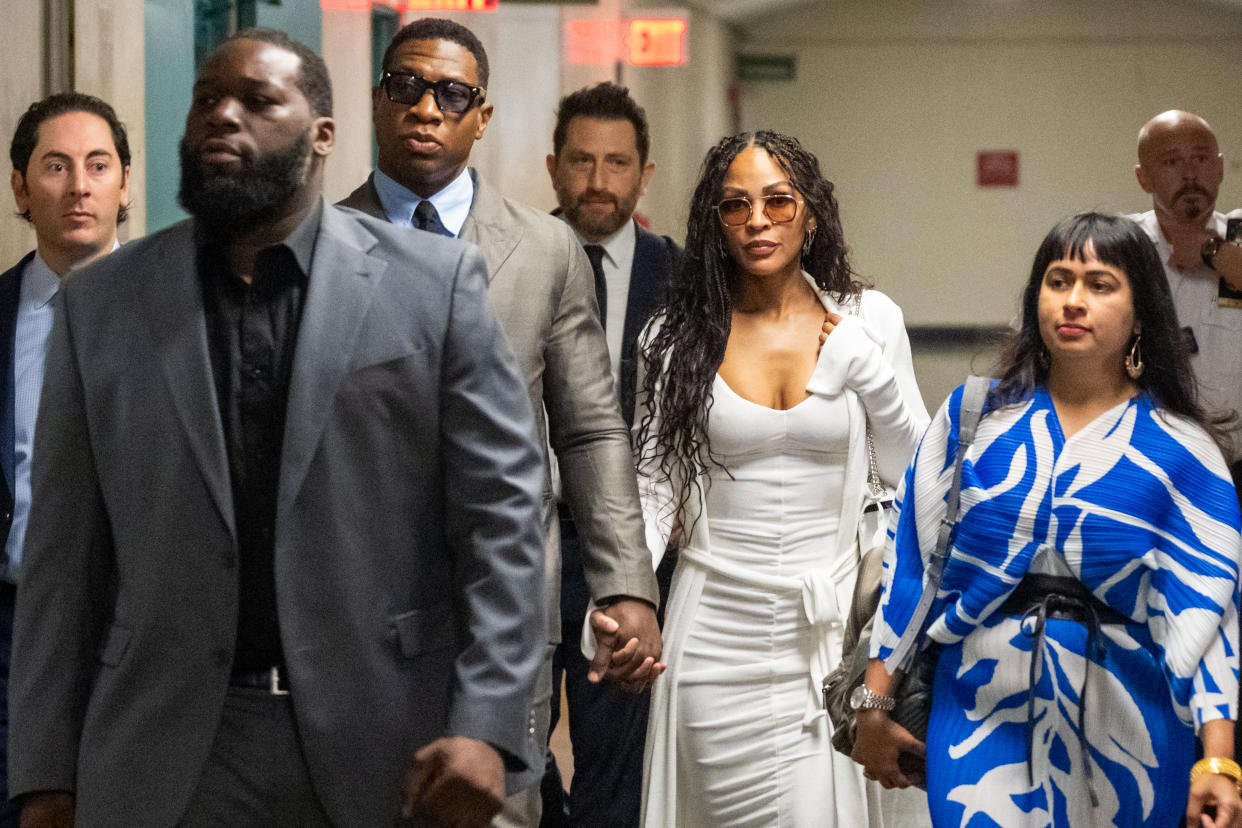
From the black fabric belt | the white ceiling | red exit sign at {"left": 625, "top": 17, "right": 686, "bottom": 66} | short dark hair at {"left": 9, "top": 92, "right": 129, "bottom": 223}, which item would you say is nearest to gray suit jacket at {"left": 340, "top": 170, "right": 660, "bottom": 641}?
the black fabric belt

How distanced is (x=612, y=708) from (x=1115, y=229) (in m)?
2.28

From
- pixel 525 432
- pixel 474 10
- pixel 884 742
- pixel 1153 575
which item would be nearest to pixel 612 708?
pixel 884 742

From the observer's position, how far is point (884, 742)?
11.6ft

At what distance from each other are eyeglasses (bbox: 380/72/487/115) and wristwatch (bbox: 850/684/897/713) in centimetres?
157

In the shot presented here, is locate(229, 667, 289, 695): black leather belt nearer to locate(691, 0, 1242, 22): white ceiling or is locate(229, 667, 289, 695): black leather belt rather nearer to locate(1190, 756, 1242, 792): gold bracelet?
locate(1190, 756, 1242, 792): gold bracelet

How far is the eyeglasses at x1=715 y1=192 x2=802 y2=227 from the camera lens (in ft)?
14.4

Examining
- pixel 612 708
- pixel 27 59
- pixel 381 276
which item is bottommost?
pixel 612 708

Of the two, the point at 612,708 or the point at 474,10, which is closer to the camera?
the point at 612,708

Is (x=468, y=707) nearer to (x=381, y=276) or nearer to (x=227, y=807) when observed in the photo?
(x=227, y=807)

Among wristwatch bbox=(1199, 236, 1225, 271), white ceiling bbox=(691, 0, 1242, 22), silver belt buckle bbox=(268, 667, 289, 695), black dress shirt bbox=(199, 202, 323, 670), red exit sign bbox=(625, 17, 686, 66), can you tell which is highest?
white ceiling bbox=(691, 0, 1242, 22)

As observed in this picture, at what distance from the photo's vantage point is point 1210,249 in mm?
5676

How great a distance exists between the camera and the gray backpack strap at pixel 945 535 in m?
3.43

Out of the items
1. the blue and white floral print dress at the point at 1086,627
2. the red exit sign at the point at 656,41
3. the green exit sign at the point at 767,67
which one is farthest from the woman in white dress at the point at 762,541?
the green exit sign at the point at 767,67

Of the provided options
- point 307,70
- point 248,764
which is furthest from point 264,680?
point 307,70
